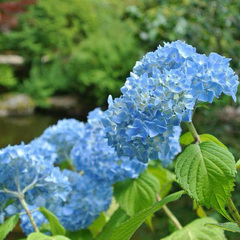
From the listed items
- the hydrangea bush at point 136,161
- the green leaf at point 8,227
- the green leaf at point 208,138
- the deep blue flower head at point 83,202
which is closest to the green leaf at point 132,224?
the hydrangea bush at point 136,161

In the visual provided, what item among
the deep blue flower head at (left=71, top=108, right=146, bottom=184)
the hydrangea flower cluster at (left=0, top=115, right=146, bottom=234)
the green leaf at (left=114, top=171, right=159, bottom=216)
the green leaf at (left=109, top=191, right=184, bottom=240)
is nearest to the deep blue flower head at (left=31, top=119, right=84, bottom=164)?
the hydrangea flower cluster at (left=0, top=115, right=146, bottom=234)

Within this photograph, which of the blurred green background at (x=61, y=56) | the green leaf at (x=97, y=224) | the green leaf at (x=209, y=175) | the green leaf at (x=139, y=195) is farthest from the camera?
the blurred green background at (x=61, y=56)

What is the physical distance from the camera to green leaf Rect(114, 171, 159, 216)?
1.08 m

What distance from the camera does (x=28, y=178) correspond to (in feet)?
3.35

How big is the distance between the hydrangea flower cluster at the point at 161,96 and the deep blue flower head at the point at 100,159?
12.3 inches

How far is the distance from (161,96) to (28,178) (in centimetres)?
44

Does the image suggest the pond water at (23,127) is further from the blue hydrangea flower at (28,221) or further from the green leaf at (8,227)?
the green leaf at (8,227)

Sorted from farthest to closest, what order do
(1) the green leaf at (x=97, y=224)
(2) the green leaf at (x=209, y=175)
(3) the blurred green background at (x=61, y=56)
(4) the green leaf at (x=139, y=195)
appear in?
1. (3) the blurred green background at (x=61, y=56)
2. (1) the green leaf at (x=97, y=224)
3. (4) the green leaf at (x=139, y=195)
4. (2) the green leaf at (x=209, y=175)

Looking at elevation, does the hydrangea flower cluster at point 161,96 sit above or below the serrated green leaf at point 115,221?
above

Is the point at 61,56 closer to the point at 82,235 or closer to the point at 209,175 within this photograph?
the point at 82,235

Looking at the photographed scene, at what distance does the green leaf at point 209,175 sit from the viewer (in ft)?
A: 2.35

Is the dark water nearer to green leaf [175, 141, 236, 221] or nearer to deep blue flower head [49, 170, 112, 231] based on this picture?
deep blue flower head [49, 170, 112, 231]

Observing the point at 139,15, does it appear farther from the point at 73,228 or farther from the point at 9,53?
the point at 9,53

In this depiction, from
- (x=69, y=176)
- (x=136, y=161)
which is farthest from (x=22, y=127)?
(x=136, y=161)
